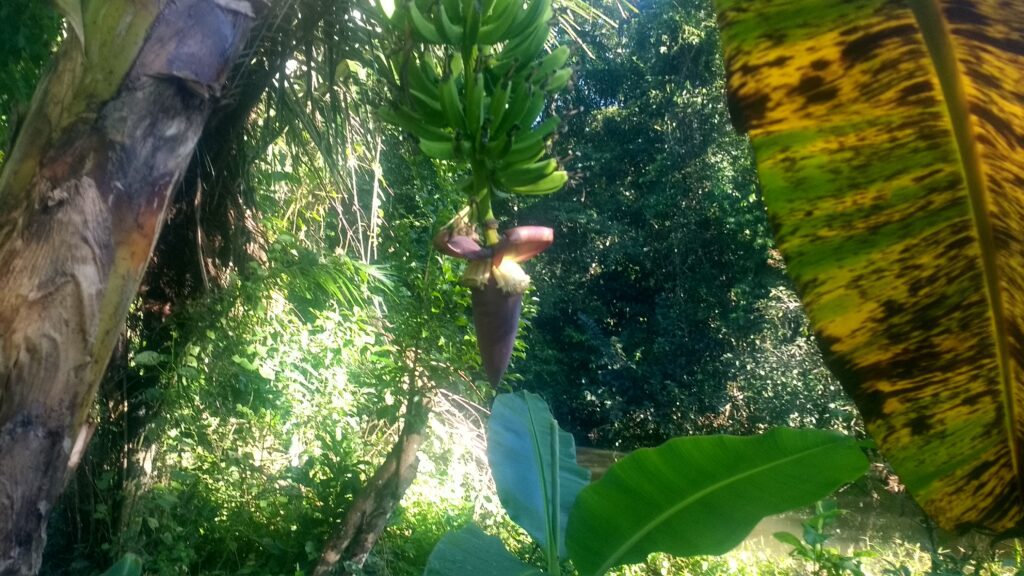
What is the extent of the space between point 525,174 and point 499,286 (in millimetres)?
203

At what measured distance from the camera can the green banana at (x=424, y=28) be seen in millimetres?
865

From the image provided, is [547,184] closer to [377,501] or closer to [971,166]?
[971,166]

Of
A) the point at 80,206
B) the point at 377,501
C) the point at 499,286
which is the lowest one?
the point at 377,501

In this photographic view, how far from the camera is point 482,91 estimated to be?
86 centimetres

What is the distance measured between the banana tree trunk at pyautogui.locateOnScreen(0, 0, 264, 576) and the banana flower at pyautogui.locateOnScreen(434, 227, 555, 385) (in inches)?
12.8

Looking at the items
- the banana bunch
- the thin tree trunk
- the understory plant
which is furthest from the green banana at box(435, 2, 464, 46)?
the thin tree trunk

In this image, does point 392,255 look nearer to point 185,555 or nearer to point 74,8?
point 185,555

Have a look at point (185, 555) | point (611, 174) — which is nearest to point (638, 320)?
point (611, 174)

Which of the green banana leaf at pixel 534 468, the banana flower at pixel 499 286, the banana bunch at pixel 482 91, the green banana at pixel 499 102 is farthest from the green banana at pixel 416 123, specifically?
the green banana leaf at pixel 534 468

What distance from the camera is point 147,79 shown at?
28.8 inches

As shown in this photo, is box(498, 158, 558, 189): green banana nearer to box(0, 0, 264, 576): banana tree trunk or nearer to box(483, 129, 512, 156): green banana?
box(483, 129, 512, 156): green banana

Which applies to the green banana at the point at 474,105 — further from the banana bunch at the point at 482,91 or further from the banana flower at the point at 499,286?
the banana flower at the point at 499,286

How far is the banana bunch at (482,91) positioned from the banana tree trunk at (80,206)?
0.82 feet

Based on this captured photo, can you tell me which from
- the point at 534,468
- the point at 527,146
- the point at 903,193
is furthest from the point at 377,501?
the point at 903,193
